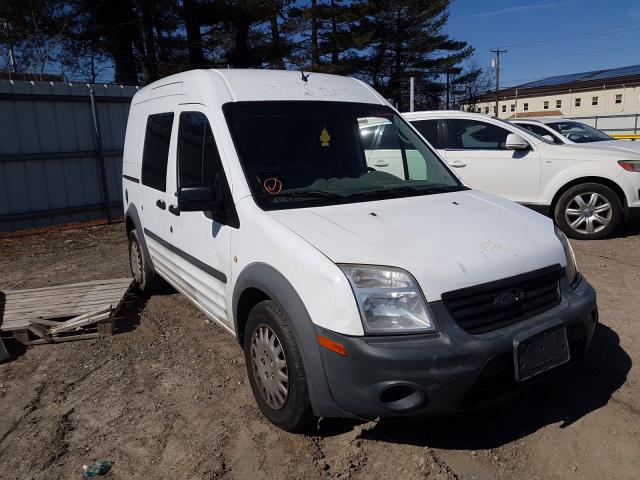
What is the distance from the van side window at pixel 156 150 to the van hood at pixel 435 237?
1.69 metres

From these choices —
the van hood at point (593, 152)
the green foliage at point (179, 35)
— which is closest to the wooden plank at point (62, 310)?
the van hood at point (593, 152)

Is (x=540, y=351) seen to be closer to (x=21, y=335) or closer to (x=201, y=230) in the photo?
(x=201, y=230)

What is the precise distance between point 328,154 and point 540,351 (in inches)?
73.3

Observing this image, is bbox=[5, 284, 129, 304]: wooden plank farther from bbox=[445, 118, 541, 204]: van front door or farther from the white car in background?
the white car in background

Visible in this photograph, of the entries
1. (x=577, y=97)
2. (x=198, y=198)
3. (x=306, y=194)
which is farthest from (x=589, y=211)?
(x=577, y=97)

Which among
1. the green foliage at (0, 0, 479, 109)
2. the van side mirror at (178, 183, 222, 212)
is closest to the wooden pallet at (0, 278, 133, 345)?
the van side mirror at (178, 183, 222, 212)

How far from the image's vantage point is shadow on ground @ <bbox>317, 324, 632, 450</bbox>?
2795 mm

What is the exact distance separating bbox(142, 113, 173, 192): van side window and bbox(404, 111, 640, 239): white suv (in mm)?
4464

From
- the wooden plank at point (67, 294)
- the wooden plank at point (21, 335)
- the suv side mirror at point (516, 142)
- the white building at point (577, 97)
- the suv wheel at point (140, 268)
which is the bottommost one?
the wooden plank at point (21, 335)

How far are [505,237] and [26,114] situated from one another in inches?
368

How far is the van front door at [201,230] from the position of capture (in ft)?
10.6

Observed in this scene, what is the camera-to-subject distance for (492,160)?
7.51m

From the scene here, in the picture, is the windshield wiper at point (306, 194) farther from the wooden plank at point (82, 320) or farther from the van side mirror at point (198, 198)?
the wooden plank at point (82, 320)

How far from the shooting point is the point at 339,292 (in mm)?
2301
